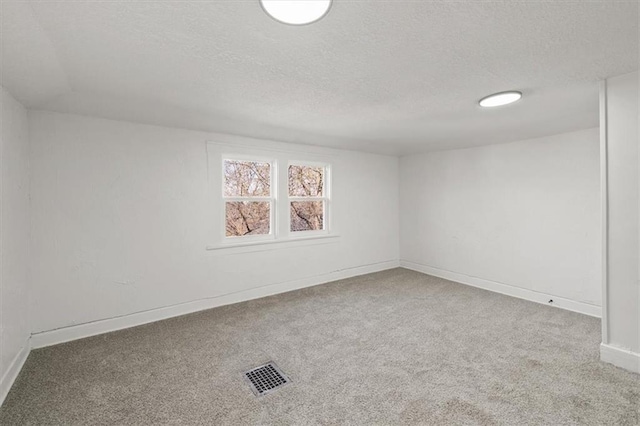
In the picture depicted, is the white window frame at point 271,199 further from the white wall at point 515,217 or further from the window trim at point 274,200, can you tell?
the white wall at point 515,217

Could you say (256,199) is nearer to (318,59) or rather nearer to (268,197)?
(268,197)

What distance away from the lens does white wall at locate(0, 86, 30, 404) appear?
204cm

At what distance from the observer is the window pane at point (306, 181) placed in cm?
444

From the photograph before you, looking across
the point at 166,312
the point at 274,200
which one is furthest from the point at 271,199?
the point at 166,312

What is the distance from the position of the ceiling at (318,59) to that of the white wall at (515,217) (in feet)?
2.40

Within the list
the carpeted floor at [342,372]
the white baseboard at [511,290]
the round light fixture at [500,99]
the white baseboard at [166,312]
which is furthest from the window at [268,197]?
the round light fixture at [500,99]

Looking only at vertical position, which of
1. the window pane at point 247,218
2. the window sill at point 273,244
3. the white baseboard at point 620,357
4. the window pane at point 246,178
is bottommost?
the white baseboard at point 620,357

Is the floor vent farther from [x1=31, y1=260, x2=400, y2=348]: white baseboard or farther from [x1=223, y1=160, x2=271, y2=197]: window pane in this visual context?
[x1=223, y1=160, x2=271, y2=197]: window pane

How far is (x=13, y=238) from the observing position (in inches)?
88.7

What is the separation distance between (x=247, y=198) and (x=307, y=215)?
108 centimetres

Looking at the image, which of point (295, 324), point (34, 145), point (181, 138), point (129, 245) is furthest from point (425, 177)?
point (34, 145)

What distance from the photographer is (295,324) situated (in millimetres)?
3102

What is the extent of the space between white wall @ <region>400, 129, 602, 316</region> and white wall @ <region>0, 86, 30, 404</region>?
5.11 metres

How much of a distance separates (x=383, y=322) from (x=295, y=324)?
0.94 metres
